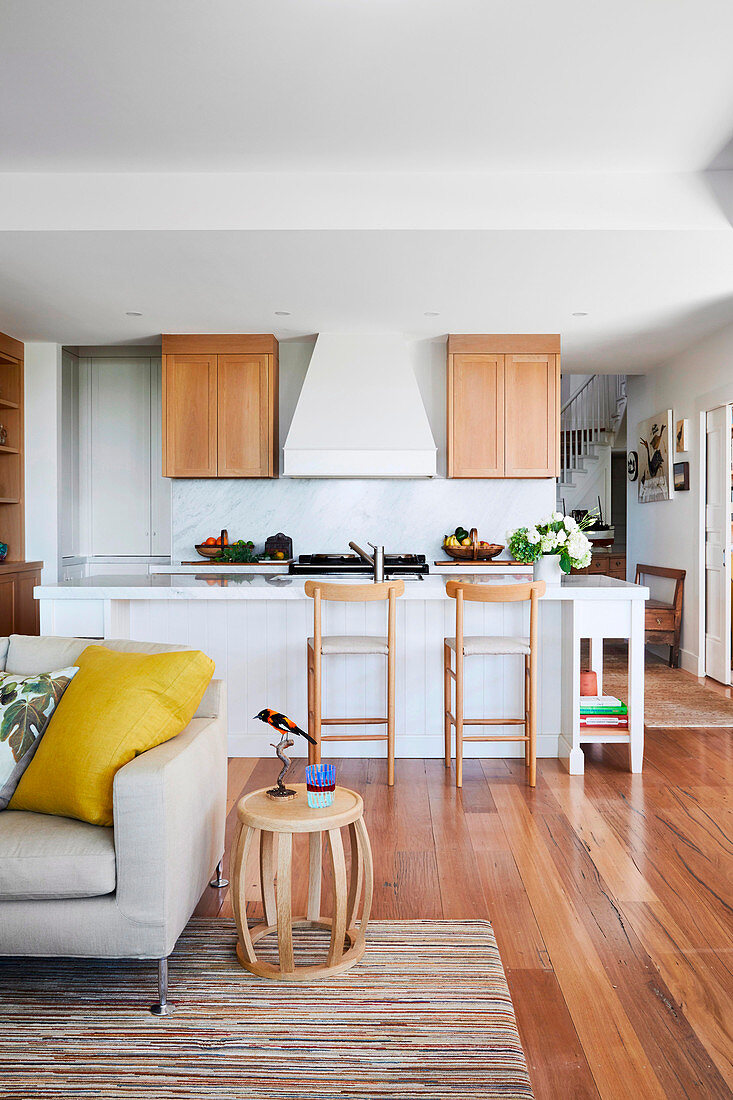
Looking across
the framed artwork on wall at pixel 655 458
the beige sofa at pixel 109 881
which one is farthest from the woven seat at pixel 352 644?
the framed artwork on wall at pixel 655 458

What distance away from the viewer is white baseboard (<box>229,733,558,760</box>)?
4141 mm

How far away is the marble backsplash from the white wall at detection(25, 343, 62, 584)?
0.91m

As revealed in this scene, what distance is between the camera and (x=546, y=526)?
4012 millimetres

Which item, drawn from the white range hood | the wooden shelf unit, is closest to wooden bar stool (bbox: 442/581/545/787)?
the white range hood

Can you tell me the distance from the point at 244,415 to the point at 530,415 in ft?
7.11

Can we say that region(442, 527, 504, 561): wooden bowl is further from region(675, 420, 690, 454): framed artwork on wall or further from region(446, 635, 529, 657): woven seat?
region(446, 635, 529, 657): woven seat

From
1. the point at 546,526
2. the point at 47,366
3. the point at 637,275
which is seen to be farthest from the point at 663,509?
the point at 47,366

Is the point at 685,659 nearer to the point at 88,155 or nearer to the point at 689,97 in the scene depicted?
the point at 689,97

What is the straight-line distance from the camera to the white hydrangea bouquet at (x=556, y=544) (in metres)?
3.95

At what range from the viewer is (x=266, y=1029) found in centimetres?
186

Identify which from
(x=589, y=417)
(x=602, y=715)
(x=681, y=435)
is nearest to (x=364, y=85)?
(x=602, y=715)

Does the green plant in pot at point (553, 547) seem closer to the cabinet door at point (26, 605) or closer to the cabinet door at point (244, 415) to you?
the cabinet door at point (244, 415)

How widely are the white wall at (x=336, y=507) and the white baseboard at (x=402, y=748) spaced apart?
102 inches

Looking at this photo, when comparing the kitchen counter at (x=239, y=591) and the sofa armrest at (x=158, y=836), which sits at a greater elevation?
the kitchen counter at (x=239, y=591)
